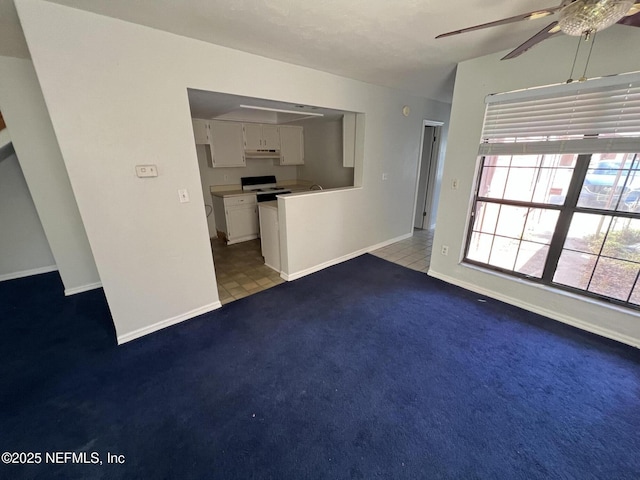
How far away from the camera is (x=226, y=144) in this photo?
4305mm

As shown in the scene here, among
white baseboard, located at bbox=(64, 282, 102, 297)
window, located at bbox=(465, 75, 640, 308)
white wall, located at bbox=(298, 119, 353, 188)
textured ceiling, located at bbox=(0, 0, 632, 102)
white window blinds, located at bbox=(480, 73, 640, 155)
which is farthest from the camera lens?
white wall, located at bbox=(298, 119, 353, 188)

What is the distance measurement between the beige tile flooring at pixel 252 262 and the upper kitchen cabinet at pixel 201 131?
1734 mm

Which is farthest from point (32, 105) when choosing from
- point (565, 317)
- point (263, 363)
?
point (565, 317)

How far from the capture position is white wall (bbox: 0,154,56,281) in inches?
123

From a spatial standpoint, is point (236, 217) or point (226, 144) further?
point (236, 217)

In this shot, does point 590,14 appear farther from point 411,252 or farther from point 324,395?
point 411,252

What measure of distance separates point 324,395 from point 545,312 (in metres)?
2.37

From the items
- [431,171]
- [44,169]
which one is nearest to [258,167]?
[44,169]

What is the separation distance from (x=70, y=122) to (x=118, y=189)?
0.49m

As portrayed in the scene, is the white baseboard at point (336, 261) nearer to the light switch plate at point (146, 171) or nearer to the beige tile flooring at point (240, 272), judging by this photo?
the beige tile flooring at point (240, 272)

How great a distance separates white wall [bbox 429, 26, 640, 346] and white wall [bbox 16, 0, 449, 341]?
4.90 ft

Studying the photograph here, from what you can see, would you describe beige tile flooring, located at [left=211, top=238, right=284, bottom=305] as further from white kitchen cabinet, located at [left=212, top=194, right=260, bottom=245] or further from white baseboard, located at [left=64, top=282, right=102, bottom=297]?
white baseboard, located at [left=64, top=282, right=102, bottom=297]

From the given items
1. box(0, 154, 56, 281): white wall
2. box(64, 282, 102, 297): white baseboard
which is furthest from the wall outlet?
box(0, 154, 56, 281): white wall

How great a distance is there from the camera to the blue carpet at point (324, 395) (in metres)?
1.33
